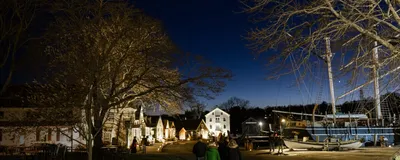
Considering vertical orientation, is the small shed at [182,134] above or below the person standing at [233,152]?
below

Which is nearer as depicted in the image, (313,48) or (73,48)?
(313,48)

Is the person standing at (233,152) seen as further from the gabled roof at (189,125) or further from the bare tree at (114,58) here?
the gabled roof at (189,125)

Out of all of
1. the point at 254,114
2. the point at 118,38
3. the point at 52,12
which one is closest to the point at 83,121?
the point at 118,38

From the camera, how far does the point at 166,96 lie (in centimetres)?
2011

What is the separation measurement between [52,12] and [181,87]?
808cm

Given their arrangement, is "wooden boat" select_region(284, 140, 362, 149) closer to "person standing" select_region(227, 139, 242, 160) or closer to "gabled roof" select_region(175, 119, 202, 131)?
"person standing" select_region(227, 139, 242, 160)

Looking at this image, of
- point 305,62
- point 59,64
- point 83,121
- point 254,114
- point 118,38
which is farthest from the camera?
point 254,114

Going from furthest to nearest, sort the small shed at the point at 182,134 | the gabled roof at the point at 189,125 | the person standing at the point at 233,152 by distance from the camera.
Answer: the gabled roof at the point at 189,125 → the small shed at the point at 182,134 → the person standing at the point at 233,152

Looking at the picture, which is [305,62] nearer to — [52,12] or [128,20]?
[128,20]

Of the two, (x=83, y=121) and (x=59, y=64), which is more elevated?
(x=59, y=64)

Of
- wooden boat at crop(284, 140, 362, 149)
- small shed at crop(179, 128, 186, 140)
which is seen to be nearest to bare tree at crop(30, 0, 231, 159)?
wooden boat at crop(284, 140, 362, 149)

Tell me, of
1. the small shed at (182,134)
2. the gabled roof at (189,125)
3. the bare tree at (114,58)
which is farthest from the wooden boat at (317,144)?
the gabled roof at (189,125)

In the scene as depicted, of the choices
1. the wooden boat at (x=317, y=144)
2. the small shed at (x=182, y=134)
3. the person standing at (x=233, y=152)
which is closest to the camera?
the person standing at (x=233, y=152)

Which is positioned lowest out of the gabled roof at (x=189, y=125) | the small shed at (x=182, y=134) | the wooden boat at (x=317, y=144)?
the small shed at (x=182, y=134)
